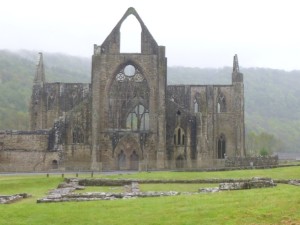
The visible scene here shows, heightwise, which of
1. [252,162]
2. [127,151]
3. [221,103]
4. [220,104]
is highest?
[221,103]

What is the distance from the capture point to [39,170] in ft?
212

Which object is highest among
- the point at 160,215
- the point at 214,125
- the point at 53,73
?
the point at 53,73

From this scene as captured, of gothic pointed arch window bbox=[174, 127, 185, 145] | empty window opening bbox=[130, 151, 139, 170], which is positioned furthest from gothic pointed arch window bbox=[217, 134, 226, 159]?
empty window opening bbox=[130, 151, 139, 170]

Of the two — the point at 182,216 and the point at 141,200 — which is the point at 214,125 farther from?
the point at 182,216

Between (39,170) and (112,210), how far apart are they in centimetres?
4220

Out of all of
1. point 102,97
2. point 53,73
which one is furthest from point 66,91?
point 53,73

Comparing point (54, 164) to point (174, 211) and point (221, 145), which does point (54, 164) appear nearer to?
point (221, 145)

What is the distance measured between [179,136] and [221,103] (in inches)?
618

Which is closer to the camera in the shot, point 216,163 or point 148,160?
point 148,160

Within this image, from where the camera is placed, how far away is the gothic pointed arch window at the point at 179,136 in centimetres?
7119

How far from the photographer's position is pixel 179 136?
234ft

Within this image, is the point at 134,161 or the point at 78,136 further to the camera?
the point at 78,136

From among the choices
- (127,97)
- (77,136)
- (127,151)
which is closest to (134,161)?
(127,151)

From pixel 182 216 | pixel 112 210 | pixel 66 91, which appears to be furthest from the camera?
pixel 66 91
